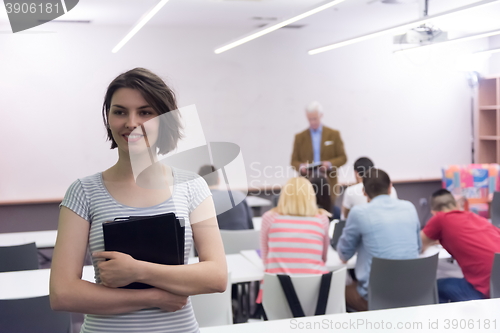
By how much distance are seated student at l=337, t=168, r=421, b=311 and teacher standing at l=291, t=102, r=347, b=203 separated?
9.94ft

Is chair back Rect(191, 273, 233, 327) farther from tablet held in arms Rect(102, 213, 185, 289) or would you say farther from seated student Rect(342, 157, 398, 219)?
seated student Rect(342, 157, 398, 219)

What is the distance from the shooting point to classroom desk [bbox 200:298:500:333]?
1.72 m

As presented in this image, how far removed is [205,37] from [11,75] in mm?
2412

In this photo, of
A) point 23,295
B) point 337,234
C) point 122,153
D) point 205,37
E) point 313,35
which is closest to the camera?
point 122,153

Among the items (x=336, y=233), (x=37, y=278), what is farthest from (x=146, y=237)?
(x=336, y=233)

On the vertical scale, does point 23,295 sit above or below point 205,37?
below

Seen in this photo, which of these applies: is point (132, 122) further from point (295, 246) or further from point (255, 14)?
point (255, 14)

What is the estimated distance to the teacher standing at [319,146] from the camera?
6227mm

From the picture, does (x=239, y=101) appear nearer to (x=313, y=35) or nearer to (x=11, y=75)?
(x=313, y=35)

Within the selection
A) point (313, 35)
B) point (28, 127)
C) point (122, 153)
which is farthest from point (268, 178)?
point (122, 153)

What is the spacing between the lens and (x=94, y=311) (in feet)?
3.75

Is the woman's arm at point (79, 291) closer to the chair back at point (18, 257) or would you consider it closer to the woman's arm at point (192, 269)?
the woman's arm at point (192, 269)

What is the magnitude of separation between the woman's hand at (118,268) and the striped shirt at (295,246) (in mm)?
1879

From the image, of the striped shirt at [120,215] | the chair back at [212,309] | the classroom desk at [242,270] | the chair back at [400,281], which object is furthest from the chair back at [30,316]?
the chair back at [400,281]
